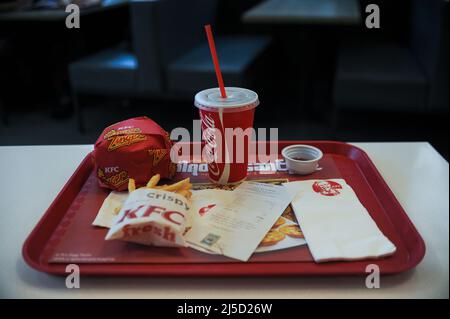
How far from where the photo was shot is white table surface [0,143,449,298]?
22.2 inches

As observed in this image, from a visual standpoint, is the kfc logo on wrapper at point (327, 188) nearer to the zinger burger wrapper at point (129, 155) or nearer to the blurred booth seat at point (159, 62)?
the zinger burger wrapper at point (129, 155)

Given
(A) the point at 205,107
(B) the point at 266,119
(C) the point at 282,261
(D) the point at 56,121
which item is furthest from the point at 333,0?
(C) the point at 282,261

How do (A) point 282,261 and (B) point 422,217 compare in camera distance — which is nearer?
(A) point 282,261

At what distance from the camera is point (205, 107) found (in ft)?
2.41

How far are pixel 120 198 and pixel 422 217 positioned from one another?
19.4 inches

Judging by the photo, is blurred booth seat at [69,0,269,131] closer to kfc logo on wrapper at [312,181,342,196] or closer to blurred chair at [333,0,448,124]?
blurred chair at [333,0,448,124]

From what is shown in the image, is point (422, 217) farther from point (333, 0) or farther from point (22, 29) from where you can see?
point (22, 29)

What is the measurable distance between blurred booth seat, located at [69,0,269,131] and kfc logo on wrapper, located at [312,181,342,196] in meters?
1.28

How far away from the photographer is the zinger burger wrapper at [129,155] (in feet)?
2.44

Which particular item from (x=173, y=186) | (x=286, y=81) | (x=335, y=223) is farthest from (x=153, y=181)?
(x=286, y=81)

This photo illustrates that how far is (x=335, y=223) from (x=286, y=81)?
2.38 m

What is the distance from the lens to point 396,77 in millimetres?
2043

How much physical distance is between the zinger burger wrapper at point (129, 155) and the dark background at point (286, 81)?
3.55 ft

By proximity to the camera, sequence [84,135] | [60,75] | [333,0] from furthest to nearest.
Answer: [60,75]
[333,0]
[84,135]
